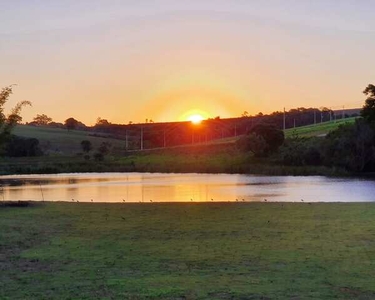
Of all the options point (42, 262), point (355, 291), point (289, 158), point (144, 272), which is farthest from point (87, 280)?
point (289, 158)

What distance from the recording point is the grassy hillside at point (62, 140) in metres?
120

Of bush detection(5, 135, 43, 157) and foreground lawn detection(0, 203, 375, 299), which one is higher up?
bush detection(5, 135, 43, 157)

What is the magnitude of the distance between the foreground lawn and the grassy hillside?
9599cm

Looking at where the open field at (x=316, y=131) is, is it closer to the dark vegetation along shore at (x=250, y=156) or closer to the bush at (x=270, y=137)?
the dark vegetation along shore at (x=250, y=156)

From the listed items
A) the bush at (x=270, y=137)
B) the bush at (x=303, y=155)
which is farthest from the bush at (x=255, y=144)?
the bush at (x=303, y=155)

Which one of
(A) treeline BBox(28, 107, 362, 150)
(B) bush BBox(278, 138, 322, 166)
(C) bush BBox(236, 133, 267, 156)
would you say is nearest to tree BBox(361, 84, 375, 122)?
(B) bush BBox(278, 138, 322, 166)

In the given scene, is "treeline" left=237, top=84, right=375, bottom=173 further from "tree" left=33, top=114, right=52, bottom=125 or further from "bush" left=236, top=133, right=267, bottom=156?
"tree" left=33, top=114, right=52, bottom=125

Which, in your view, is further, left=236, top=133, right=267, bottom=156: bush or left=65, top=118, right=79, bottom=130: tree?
left=65, top=118, right=79, bottom=130: tree

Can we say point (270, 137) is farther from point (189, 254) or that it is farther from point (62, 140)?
point (189, 254)

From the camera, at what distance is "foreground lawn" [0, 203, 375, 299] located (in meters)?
9.48

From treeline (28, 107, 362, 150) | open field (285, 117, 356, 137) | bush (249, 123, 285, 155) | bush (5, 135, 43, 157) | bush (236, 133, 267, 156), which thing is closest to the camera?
bush (236, 133, 267, 156)

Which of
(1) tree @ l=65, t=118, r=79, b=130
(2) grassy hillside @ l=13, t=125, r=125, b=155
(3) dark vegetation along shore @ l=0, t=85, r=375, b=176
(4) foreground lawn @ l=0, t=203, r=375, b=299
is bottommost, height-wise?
(4) foreground lawn @ l=0, t=203, r=375, b=299

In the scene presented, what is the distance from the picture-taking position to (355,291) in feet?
30.5

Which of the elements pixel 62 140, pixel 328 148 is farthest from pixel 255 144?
pixel 62 140
